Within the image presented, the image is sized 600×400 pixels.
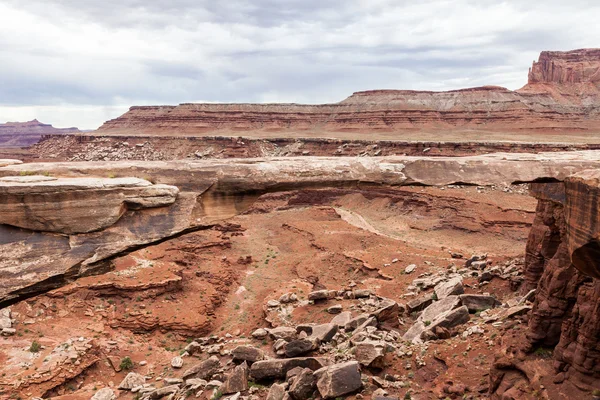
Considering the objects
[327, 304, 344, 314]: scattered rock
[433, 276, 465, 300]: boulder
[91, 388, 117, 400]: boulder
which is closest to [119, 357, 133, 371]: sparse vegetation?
[91, 388, 117, 400]: boulder

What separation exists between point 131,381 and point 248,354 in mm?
3469

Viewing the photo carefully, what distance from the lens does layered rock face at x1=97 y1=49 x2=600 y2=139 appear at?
65.1 metres

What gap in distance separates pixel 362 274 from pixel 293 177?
1492cm

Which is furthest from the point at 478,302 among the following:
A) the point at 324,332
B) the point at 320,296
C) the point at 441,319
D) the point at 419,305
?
the point at 320,296

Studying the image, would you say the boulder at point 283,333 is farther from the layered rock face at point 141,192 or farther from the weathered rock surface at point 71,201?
the weathered rock surface at point 71,201

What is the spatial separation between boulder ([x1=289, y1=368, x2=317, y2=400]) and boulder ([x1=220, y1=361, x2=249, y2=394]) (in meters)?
1.35

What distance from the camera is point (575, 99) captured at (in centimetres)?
7719

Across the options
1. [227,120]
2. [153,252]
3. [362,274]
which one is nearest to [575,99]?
[227,120]

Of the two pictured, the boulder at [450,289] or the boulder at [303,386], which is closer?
the boulder at [303,386]

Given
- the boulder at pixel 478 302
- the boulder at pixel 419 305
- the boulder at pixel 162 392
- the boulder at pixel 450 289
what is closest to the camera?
the boulder at pixel 162 392

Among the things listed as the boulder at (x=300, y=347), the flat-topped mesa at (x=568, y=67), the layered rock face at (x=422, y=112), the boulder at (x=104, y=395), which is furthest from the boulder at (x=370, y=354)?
the flat-topped mesa at (x=568, y=67)

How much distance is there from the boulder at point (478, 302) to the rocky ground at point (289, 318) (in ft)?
0.11

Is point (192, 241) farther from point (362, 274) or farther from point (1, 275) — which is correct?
point (1, 275)

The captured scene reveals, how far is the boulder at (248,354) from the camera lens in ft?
34.7
